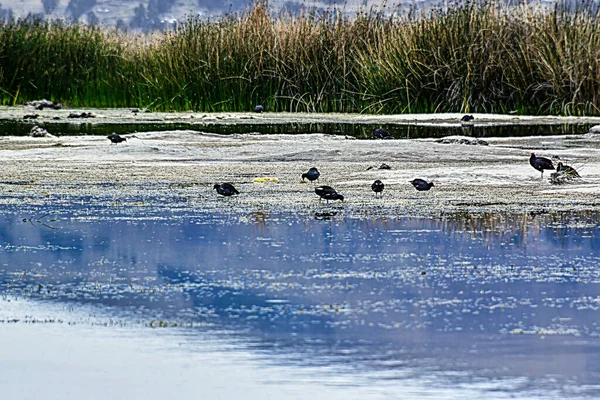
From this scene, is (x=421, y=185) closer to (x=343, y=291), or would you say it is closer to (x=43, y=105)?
(x=343, y=291)

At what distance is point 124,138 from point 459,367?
7.64 m

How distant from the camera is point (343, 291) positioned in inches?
162

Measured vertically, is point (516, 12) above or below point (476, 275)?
above

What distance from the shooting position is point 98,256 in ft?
16.0

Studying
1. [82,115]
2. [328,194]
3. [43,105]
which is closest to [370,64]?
[82,115]

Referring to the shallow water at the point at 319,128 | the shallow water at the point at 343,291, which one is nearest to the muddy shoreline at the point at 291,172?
the shallow water at the point at 343,291

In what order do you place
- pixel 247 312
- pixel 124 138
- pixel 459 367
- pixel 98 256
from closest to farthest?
pixel 459 367 → pixel 247 312 → pixel 98 256 → pixel 124 138

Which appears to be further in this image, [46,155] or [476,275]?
[46,155]

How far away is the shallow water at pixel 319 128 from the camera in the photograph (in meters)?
12.4

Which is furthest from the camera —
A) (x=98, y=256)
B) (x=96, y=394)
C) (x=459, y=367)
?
(x=98, y=256)

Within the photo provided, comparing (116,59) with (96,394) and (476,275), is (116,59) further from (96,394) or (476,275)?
(96,394)

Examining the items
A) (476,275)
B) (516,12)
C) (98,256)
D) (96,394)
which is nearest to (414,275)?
(476,275)

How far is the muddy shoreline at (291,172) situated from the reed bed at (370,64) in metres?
4.48

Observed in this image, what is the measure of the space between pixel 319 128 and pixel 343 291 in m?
9.80
